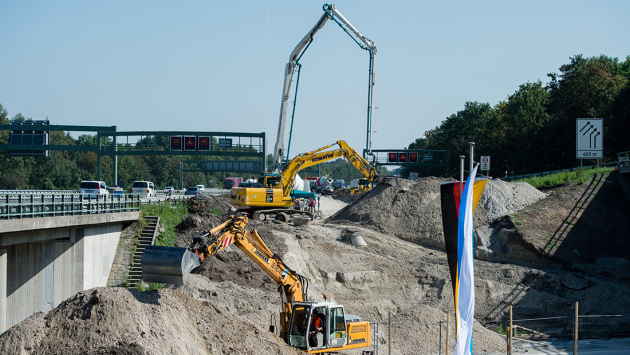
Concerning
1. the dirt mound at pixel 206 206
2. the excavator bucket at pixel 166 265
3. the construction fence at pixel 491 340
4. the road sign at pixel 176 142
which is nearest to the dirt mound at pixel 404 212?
the dirt mound at pixel 206 206

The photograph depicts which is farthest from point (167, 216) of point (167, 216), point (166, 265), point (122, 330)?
point (122, 330)

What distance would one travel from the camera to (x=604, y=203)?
3509 centimetres

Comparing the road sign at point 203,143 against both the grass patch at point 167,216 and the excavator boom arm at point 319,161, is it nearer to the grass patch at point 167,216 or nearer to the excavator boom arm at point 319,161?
the excavator boom arm at point 319,161

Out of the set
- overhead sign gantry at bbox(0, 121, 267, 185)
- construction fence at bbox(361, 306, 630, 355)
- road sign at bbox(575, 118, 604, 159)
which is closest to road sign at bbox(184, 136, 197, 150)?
overhead sign gantry at bbox(0, 121, 267, 185)

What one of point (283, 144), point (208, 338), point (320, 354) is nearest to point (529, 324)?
point (320, 354)

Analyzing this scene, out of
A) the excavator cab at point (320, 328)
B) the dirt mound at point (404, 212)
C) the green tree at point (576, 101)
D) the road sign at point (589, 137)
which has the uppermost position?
the green tree at point (576, 101)

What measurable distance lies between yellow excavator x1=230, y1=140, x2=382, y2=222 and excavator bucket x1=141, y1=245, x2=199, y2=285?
18.4 metres

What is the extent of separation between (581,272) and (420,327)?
44.5 feet

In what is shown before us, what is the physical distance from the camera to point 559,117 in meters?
59.7

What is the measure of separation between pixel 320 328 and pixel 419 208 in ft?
75.8

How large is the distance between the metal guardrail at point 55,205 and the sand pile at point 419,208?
50.8 feet

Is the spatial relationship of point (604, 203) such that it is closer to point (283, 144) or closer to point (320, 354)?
point (283, 144)

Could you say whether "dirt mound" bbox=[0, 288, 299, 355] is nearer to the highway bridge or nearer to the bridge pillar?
the bridge pillar

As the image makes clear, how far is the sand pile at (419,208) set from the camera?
35.5 metres
